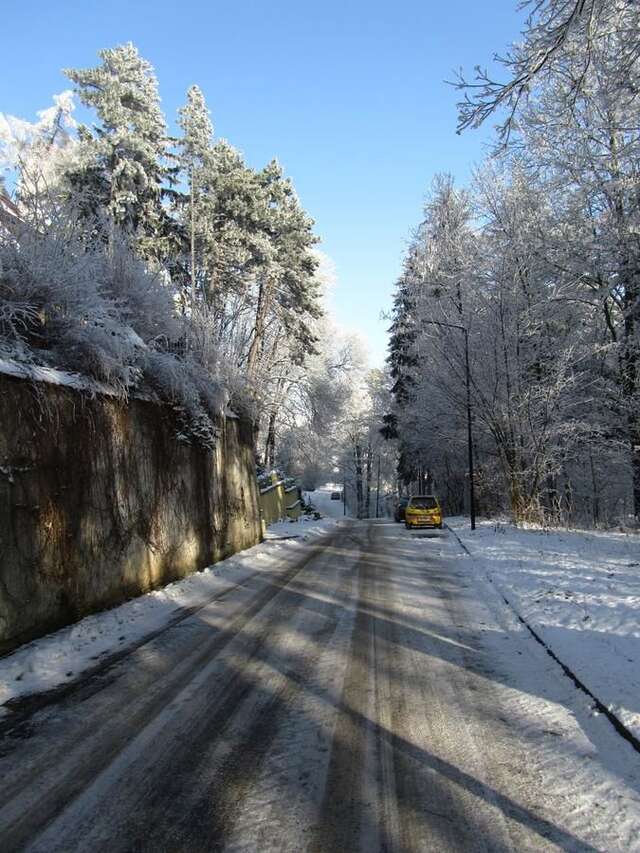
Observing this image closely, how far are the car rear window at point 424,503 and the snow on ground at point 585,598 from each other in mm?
9493

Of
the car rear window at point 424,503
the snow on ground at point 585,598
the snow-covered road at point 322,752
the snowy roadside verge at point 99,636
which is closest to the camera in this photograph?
the snow-covered road at point 322,752

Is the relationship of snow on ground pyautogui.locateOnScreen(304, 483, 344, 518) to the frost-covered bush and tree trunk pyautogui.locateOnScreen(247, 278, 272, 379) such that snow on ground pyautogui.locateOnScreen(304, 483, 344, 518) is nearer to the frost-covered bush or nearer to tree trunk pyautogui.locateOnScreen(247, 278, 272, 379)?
tree trunk pyautogui.locateOnScreen(247, 278, 272, 379)

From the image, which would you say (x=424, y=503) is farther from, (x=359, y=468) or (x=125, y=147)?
(x=359, y=468)

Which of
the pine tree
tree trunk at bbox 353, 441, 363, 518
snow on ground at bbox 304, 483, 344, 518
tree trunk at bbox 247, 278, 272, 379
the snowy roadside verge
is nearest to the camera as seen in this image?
the snowy roadside verge

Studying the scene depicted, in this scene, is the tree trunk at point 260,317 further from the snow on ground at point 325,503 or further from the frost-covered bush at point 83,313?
the snow on ground at point 325,503

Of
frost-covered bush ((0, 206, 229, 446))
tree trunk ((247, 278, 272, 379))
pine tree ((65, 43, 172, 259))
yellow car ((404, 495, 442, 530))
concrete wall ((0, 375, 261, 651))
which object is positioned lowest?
yellow car ((404, 495, 442, 530))

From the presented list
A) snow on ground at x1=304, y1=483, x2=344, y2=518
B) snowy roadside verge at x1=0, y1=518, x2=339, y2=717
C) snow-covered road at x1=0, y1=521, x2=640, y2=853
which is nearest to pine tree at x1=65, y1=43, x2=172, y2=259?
snowy roadside verge at x1=0, y1=518, x2=339, y2=717

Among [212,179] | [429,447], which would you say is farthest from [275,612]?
[429,447]

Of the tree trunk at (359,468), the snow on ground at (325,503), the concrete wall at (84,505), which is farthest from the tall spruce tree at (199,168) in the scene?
the snow on ground at (325,503)

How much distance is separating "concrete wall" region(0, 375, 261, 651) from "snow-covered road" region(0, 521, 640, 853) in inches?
52.8

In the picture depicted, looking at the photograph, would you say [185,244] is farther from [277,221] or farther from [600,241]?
[600,241]

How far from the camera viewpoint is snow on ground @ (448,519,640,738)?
521 centimetres

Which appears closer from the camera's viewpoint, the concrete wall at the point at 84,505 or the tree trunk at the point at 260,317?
the concrete wall at the point at 84,505

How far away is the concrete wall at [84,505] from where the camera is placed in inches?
249
